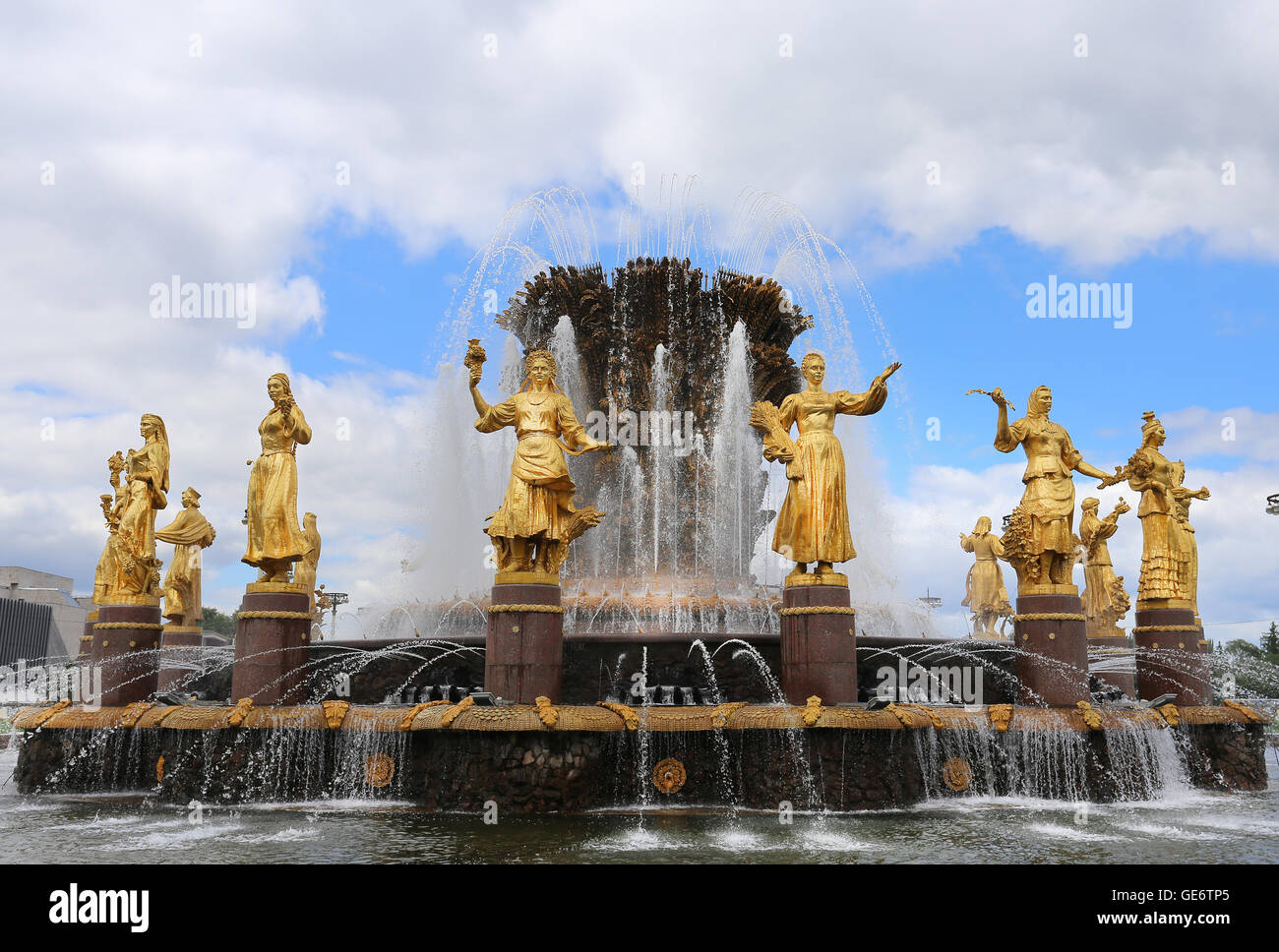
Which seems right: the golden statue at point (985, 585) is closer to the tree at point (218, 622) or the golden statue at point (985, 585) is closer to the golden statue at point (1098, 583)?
the golden statue at point (1098, 583)

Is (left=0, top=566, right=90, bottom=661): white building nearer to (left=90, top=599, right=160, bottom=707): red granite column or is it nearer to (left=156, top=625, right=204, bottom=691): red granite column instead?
(left=156, top=625, right=204, bottom=691): red granite column

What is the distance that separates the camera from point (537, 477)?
40.4ft

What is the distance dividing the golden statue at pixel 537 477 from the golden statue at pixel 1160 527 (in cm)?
862

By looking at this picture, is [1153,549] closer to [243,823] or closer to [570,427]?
[570,427]

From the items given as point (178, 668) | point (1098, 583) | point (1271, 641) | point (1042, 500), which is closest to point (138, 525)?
point (178, 668)

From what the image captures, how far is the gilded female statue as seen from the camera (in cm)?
1504

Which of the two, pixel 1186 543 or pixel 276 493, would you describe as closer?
pixel 276 493

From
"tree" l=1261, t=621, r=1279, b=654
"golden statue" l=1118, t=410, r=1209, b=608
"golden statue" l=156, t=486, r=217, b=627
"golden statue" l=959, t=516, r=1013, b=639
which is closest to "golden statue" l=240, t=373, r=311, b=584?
"golden statue" l=156, t=486, r=217, b=627

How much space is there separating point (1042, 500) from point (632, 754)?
7.12 metres

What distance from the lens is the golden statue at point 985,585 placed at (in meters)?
26.3

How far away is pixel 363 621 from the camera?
18.7 meters

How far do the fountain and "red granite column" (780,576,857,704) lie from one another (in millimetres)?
30

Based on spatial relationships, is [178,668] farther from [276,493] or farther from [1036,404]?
[1036,404]
